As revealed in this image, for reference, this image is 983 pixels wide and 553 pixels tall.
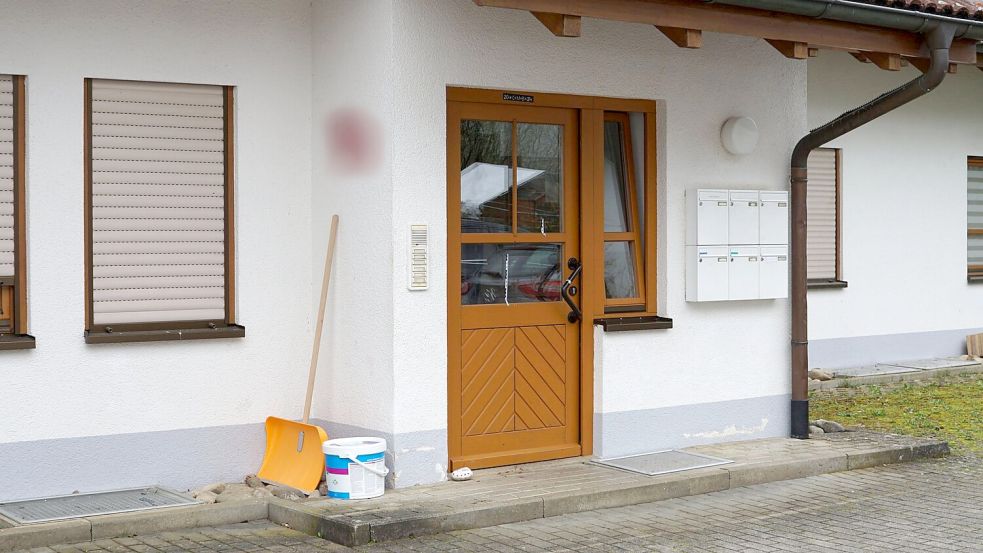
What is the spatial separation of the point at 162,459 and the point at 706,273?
4.09m

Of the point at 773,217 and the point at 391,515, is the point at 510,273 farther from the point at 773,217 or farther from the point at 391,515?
the point at 773,217

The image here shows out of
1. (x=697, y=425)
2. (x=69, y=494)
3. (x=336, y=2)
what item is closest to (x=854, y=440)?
(x=697, y=425)

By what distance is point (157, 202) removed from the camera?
774 centimetres

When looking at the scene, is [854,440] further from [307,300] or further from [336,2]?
[336,2]

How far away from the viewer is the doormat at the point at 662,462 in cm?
826

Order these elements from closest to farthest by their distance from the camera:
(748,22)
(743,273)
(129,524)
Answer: (129,524) → (748,22) → (743,273)

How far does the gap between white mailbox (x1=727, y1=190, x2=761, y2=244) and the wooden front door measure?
1301 mm

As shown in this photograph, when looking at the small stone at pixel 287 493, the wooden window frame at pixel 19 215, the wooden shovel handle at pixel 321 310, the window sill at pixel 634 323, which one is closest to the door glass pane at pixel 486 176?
the wooden shovel handle at pixel 321 310

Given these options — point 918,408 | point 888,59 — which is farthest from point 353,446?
point 918,408

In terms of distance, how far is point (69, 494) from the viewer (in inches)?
289

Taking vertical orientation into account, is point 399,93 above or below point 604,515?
above

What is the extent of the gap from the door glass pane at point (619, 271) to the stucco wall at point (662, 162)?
23 cm

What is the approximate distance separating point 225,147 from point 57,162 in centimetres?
109

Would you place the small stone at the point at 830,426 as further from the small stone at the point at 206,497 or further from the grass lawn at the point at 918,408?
the small stone at the point at 206,497
